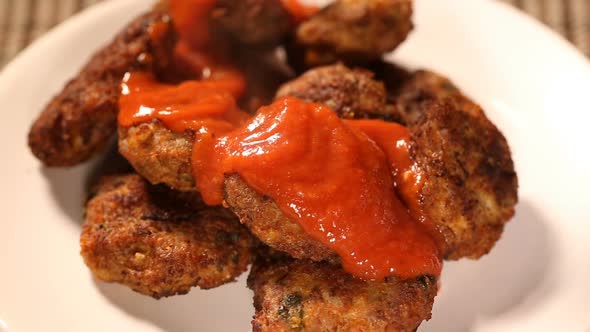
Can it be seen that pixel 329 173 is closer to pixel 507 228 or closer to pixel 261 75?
pixel 507 228

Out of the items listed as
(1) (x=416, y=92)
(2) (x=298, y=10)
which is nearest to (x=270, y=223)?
(1) (x=416, y=92)

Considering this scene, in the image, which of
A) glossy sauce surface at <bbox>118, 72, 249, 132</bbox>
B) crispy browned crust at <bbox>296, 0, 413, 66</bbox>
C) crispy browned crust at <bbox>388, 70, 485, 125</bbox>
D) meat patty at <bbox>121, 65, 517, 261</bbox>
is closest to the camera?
meat patty at <bbox>121, 65, 517, 261</bbox>

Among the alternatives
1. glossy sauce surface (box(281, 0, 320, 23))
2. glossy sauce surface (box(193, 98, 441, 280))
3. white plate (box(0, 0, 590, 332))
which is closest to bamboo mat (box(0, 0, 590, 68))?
white plate (box(0, 0, 590, 332))

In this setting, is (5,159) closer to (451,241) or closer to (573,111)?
(451,241)

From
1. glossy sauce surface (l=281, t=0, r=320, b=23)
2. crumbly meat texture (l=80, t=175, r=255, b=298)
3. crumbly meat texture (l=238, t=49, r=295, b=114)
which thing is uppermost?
glossy sauce surface (l=281, t=0, r=320, b=23)

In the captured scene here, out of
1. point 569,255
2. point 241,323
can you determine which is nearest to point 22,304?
point 241,323

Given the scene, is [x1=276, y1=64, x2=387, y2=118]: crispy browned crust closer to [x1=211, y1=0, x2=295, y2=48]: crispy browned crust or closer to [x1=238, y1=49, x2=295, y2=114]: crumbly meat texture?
[x1=238, y1=49, x2=295, y2=114]: crumbly meat texture

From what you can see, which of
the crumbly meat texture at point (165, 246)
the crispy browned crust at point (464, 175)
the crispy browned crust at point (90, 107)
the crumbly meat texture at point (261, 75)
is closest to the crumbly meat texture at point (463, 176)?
the crispy browned crust at point (464, 175)
